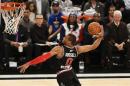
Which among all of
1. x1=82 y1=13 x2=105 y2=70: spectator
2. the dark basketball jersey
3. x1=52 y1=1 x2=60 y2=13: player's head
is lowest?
x1=82 y1=13 x2=105 y2=70: spectator

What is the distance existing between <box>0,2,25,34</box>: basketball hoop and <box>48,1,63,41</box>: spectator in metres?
1.11

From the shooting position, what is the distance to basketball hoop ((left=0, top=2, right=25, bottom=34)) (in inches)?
482

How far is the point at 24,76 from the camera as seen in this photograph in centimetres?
1195

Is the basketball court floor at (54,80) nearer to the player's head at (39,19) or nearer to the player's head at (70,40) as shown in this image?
the player's head at (39,19)

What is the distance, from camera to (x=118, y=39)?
1276 cm

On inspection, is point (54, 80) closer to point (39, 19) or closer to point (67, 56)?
point (39, 19)

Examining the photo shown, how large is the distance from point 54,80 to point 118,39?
2.44m

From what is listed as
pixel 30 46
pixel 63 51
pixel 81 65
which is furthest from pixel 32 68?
pixel 63 51

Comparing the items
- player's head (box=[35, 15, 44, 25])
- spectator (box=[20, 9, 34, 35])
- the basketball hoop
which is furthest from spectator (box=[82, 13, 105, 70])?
the basketball hoop

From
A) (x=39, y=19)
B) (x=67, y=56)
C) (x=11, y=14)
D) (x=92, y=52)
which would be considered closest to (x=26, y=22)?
(x=39, y=19)

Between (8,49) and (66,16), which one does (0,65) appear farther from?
(66,16)

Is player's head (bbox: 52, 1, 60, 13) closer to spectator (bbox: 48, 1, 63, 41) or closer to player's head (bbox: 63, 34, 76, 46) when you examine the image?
spectator (bbox: 48, 1, 63, 41)

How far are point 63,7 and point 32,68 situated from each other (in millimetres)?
2486

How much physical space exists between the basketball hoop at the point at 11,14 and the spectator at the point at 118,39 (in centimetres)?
267
